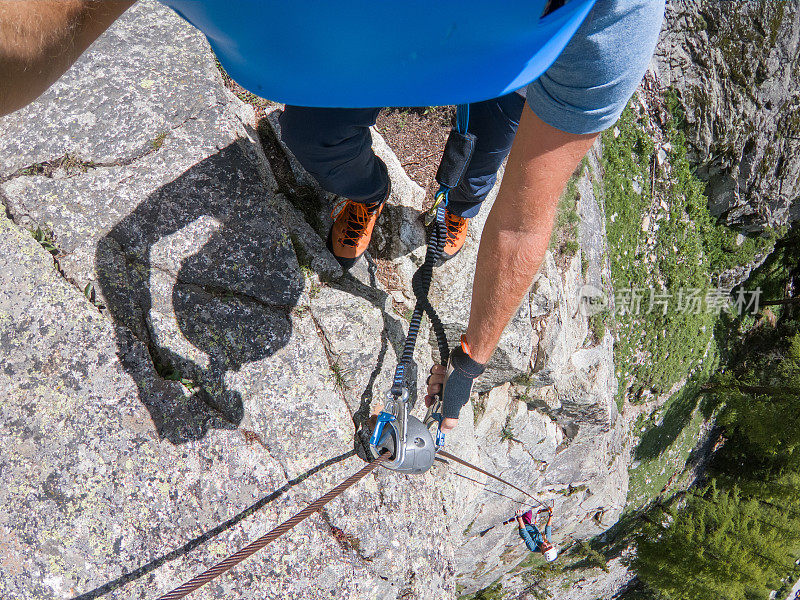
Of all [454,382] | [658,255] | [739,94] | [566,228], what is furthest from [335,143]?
[739,94]

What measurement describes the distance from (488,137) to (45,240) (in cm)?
208

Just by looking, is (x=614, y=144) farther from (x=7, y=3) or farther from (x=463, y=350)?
(x=7, y=3)

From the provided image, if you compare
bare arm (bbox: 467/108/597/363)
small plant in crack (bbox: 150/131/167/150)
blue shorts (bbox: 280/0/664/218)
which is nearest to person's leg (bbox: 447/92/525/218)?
blue shorts (bbox: 280/0/664/218)

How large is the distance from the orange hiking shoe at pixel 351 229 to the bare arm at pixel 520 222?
0.94 metres

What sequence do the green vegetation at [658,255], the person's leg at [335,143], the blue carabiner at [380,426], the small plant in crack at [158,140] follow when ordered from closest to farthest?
the person's leg at [335,143], the blue carabiner at [380,426], the small plant in crack at [158,140], the green vegetation at [658,255]

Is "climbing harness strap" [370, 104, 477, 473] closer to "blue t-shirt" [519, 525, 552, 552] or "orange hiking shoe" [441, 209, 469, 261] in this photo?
"orange hiking shoe" [441, 209, 469, 261]

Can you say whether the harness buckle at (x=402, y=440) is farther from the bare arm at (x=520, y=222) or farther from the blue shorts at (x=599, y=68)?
the blue shorts at (x=599, y=68)

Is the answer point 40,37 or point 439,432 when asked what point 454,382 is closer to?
point 439,432

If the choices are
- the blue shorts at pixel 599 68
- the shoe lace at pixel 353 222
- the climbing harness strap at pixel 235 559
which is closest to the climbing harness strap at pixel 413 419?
the climbing harness strap at pixel 235 559

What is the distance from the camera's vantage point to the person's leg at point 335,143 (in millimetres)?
1974

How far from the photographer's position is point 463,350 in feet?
7.82

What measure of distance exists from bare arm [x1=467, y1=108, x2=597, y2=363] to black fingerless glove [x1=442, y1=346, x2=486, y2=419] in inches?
3.9

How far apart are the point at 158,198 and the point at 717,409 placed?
1039cm

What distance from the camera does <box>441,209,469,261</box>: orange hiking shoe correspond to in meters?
3.20
